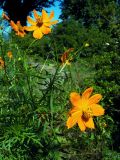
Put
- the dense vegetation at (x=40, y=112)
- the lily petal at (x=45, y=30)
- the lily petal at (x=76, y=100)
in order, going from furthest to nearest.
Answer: the dense vegetation at (x=40, y=112) → the lily petal at (x=45, y=30) → the lily petal at (x=76, y=100)

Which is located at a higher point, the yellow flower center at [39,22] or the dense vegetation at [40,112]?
the yellow flower center at [39,22]

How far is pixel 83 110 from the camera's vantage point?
239 cm

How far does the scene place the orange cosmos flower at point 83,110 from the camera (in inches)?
93.2

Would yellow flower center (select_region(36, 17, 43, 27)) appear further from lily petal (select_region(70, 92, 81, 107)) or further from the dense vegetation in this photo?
lily petal (select_region(70, 92, 81, 107))

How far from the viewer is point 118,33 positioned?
21.1ft

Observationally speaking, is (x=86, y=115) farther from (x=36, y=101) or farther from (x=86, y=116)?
(x=36, y=101)

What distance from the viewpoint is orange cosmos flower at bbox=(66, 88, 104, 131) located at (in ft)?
7.77

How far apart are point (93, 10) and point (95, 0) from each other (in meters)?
0.99

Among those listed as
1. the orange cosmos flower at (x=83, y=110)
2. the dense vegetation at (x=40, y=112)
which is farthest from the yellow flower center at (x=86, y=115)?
the dense vegetation at (x=40, y=112)

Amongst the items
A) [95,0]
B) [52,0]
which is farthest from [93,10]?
[52,0]

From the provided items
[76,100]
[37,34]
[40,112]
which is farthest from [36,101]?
[76,100]

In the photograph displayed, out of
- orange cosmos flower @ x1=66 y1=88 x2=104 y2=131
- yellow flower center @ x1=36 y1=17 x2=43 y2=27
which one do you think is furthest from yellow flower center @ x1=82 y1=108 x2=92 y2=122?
yellow flower center @ x1=36 y1=17 x2=43 y2=27

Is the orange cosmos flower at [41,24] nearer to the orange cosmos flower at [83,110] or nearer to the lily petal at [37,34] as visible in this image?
the lily petal at [37,34]

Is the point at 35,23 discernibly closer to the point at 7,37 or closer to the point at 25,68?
the point at 25,68
